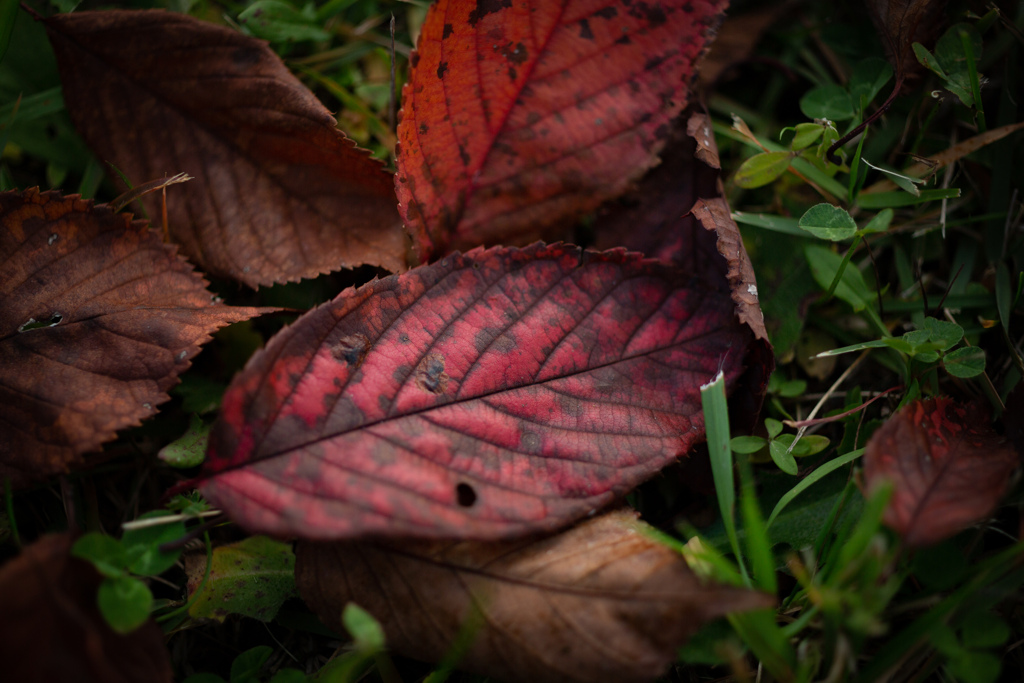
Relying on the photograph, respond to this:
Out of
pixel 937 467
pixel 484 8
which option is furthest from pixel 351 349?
pixel 937 467

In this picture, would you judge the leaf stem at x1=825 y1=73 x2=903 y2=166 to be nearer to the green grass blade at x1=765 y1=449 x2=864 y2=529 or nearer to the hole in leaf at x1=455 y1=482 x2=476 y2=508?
the green grass blade at x1=765 y1=449 x2=864 y2=529

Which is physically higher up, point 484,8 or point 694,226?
point 484,8

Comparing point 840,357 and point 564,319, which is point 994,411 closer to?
point 840,357

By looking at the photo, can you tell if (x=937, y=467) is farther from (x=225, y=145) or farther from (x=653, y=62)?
(x=225, y=145)

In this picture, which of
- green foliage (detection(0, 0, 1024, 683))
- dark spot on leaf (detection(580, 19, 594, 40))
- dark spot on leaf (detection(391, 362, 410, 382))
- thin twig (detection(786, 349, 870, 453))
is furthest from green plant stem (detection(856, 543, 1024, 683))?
dark spot on leaf (detection(580, 19, 594, 40))

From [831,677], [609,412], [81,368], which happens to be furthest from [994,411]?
[81,368]

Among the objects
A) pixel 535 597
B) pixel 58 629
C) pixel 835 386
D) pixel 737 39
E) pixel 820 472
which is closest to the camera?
pixel 58 629

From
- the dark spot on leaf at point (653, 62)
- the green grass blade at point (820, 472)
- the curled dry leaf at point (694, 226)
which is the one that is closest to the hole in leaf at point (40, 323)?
the curled dry leaf at point (694, 226)
